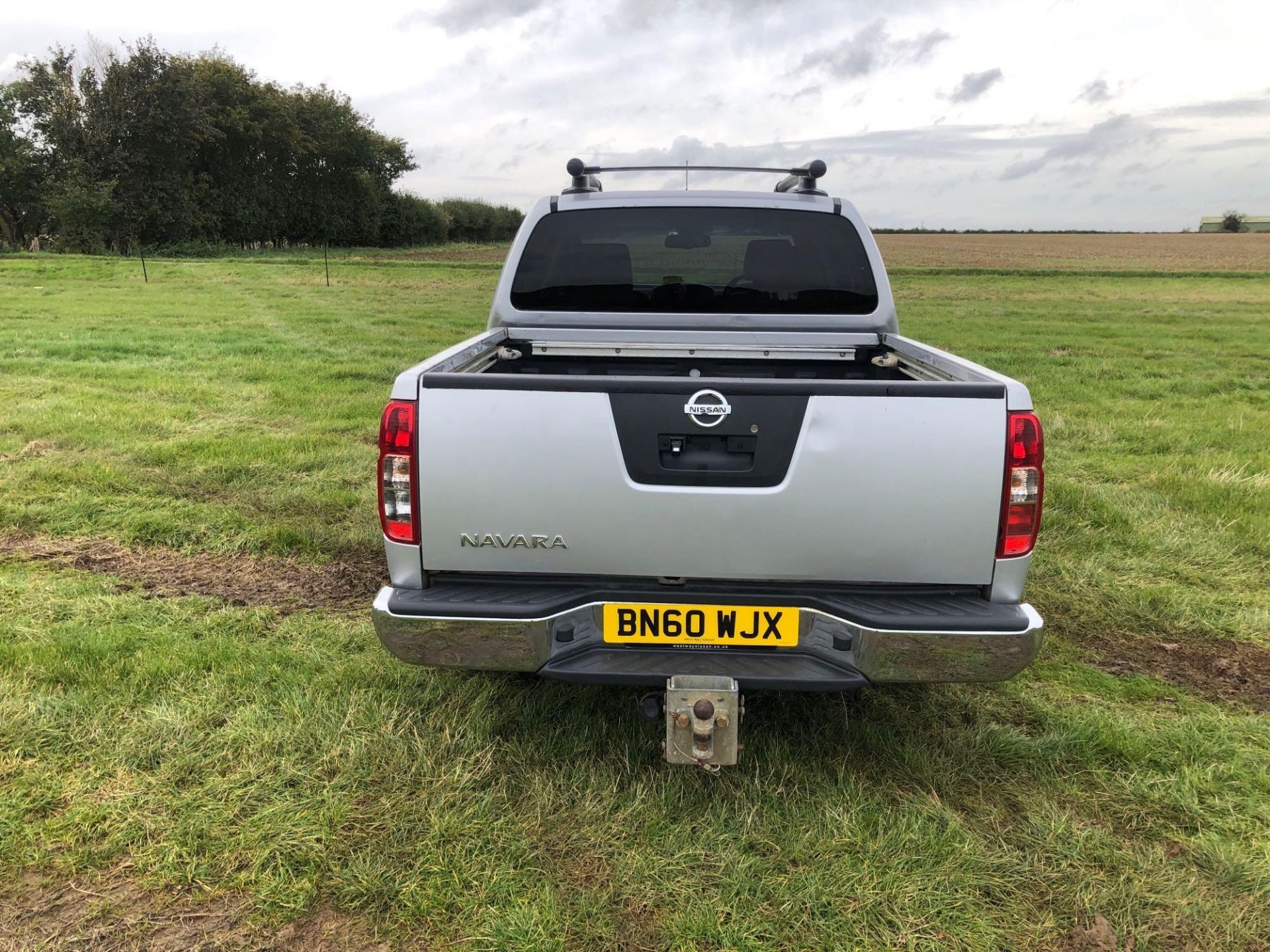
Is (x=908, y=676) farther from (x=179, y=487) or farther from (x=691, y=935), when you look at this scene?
(x=179, y=487)

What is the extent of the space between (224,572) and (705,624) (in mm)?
3148

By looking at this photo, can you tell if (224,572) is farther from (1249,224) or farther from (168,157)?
(1249,224)

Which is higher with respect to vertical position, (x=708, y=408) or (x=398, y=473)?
(x=708, y=408)

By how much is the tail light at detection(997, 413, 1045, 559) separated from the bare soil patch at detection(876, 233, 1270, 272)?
33.3 m

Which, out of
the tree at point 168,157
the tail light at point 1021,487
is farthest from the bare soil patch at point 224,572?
the tree at point 168,157

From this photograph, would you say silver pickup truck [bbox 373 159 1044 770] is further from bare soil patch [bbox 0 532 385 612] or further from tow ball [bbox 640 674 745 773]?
bare soil patch [bbox 0 532 385 612]

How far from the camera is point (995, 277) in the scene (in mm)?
29625

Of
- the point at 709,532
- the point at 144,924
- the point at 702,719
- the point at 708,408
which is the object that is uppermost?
the point at 708,408

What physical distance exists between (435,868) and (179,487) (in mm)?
4359

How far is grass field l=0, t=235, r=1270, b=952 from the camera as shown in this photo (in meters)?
2.27

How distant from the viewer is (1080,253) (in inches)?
1815

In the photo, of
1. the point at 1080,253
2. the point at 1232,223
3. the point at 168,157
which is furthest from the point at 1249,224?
the point at 168,157

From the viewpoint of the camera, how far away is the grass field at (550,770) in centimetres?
227

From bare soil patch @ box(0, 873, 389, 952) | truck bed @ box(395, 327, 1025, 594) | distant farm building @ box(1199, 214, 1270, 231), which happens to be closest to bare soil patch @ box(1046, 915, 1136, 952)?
truck bed @ box(395, 327, 1025, 594)
